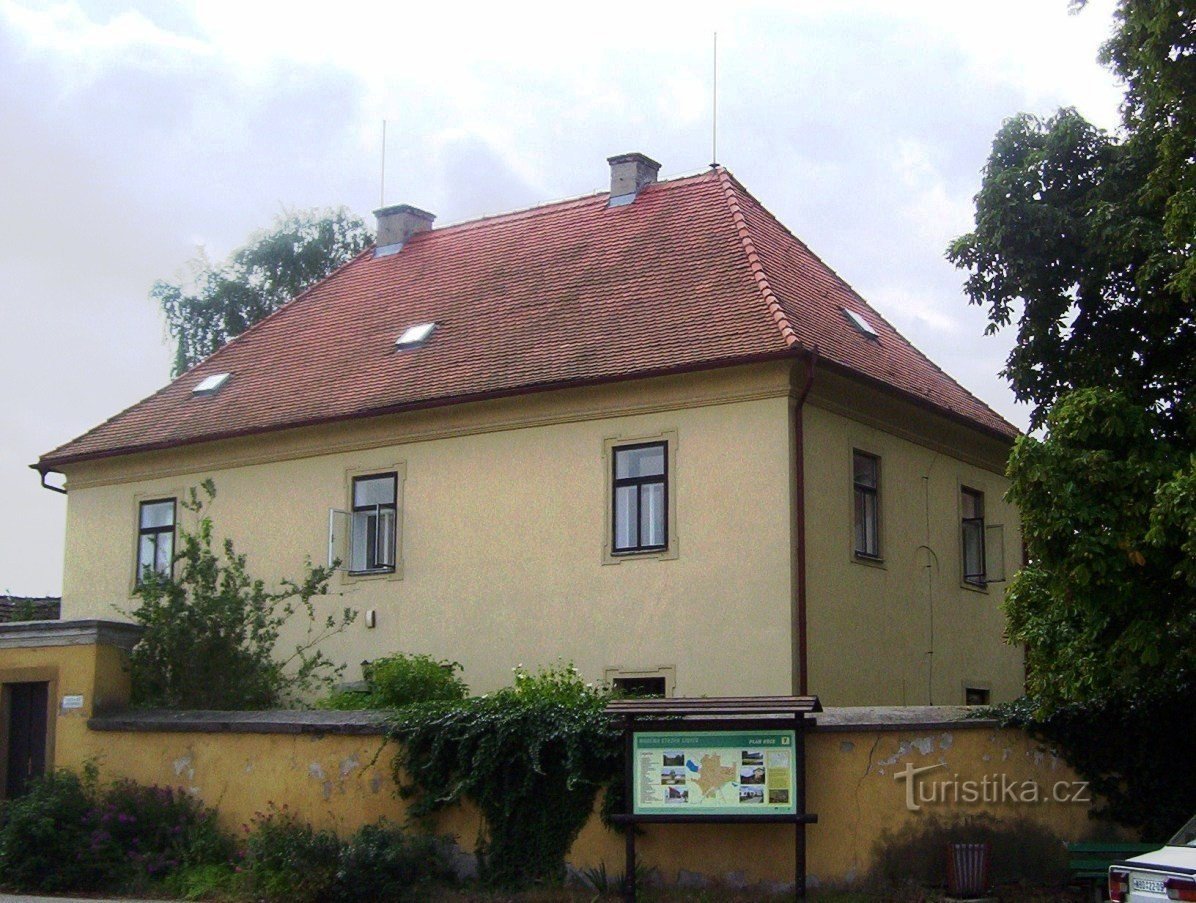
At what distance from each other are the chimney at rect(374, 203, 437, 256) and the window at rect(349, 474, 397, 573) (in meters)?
6.89

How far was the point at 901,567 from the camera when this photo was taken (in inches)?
950

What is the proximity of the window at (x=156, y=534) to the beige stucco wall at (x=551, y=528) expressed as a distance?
0.84m

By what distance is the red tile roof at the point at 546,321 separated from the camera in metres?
23.1

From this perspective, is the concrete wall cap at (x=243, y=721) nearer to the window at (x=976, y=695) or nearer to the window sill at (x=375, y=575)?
the window sill at (x=375, y=575)

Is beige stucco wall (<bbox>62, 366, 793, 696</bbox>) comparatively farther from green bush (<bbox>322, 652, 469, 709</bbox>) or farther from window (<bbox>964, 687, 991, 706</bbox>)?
window (<bbox>964, 687, 991, 706</bbox>)

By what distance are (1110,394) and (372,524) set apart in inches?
556

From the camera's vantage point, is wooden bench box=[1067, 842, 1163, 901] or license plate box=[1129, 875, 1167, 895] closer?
license plate box=[1129, 875, 1167, 895]

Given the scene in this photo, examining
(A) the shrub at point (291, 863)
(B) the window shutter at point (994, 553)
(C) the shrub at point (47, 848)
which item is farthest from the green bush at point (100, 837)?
(B) the window shutter at point (994, 553)

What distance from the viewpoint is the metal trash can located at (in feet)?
48.6

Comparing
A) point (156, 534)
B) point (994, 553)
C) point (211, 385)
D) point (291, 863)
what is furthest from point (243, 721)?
point (994, 553)

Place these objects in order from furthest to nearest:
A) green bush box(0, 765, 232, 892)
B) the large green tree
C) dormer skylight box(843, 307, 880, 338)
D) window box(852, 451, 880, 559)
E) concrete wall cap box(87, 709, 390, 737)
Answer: dormer skylight box(843, 307, 880, 338) → window box(852, 451, 880, 559) → green bush box(0, 765, 232, 892) → concrete wall cap box(87, 709, 390, 737) → the large green tree

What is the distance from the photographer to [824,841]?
15.6 metres

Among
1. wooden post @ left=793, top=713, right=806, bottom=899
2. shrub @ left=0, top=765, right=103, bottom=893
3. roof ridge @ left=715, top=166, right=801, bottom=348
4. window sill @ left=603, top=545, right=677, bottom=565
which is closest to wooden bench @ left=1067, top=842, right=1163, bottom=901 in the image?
wooden post @ left=793, top=713, right=806, bottom=899

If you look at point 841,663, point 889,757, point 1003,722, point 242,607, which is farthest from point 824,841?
point 242,607
